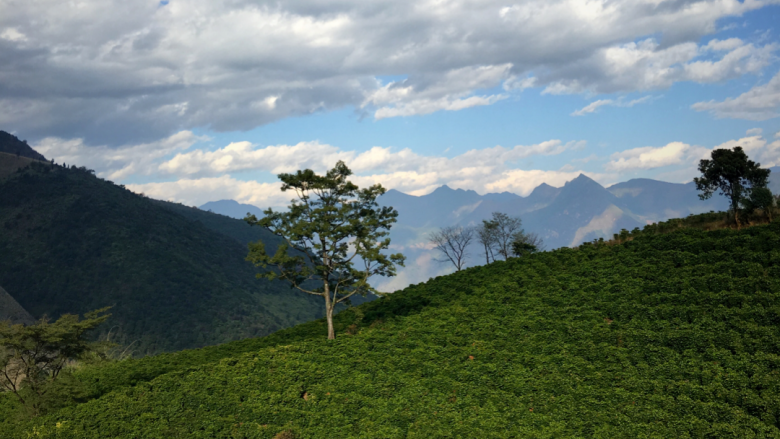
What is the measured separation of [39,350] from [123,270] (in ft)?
381

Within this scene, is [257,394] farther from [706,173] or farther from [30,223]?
[30,223]

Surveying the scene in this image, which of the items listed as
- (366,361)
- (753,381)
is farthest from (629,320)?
(366,361)

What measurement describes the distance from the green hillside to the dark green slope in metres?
104

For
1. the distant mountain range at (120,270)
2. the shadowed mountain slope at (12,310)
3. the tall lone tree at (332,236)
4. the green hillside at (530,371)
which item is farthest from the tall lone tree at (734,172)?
the shadowed mountain slope at (12,310)

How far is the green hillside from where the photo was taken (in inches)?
697

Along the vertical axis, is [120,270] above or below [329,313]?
above

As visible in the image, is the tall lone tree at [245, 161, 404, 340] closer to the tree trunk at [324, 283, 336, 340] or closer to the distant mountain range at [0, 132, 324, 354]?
the tree trunk at [324, 283, 336, 340]

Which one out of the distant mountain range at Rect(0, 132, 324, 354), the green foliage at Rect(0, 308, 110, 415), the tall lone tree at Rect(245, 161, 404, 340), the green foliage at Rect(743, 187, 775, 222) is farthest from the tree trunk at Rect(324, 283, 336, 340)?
the distant mountain range at Rect(0, 132, 324, 354)

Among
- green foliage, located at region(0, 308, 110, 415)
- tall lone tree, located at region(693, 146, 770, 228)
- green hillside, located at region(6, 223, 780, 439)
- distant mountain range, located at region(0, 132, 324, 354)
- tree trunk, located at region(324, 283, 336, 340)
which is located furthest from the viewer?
distant mountain range, located at region(0, 132, 324, 354)

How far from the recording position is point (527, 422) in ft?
58.7

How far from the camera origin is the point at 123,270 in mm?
134125

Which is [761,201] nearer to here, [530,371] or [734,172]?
[734,172]

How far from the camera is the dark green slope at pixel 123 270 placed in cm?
12500

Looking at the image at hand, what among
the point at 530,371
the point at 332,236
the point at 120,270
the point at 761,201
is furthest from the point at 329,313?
the point at 120,270
